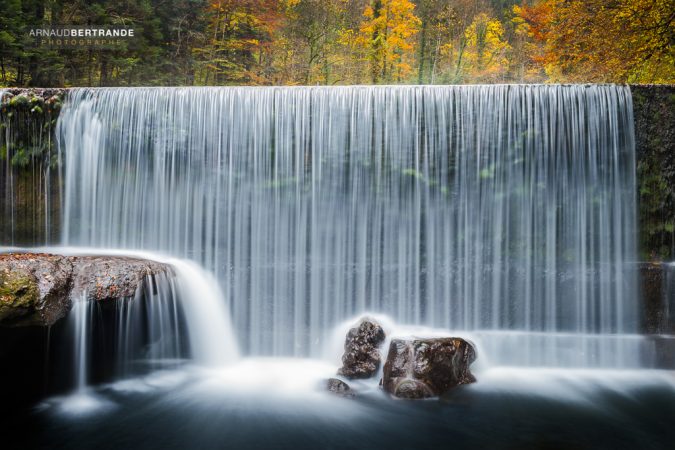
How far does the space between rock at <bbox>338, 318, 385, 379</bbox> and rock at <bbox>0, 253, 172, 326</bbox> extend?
10.2ft

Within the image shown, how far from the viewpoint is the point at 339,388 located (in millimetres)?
6367

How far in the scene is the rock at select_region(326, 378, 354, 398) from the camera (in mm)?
6301

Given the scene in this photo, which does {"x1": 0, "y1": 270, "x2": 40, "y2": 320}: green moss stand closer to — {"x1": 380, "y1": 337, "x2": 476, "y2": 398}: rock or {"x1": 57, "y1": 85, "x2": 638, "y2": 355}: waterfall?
{"x1": 57, "y1": 85, "x2": 638, "y2": 355}: waterfall

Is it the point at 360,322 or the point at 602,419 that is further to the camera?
the point at 360,322

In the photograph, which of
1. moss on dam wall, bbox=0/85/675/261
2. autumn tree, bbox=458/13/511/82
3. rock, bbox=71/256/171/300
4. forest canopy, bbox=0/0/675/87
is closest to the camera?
rock, bbox=71/256/171/300

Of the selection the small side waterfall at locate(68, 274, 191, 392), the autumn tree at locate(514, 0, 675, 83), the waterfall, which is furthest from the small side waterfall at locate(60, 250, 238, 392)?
the autumn tree at locate(514, 0, 675, 83)

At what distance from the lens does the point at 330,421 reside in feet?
18.7

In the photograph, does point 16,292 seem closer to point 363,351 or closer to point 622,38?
point 363,351

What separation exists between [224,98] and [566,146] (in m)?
6.00

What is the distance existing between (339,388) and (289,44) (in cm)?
1513

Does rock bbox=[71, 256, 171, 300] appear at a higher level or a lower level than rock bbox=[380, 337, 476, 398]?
higher

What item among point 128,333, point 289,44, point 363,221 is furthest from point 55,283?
point 289,44

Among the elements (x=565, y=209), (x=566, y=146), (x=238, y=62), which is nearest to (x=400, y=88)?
(x=566, y=146)

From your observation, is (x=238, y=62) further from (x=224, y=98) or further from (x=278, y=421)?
(x=278, y=421)
